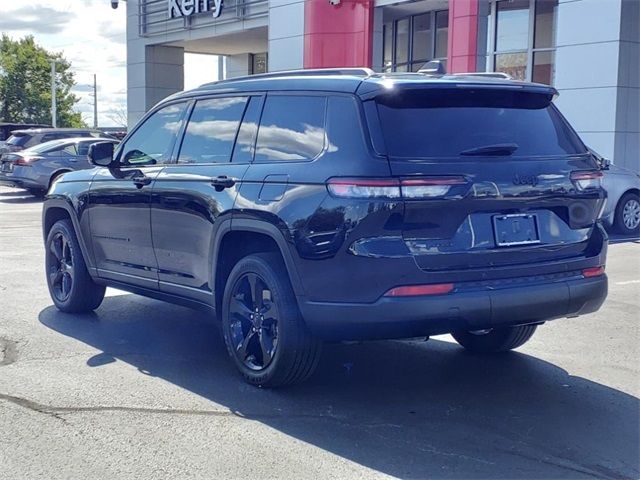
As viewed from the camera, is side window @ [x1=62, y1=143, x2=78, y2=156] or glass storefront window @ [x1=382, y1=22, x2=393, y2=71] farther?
glass storefront window @ [x1=382, y1=22, x2=393, y2=71]

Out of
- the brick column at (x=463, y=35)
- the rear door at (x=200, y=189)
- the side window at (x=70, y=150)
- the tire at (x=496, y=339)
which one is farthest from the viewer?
the side window at (x=70, y=150)

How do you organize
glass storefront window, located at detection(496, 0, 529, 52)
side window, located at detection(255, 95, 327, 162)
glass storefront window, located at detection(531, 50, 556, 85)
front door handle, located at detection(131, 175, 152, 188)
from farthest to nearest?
1. glass storefront window, located at detection(496, 0, 529, 52)
2. glass storefront window, located at detection(531, 50, 556, 85)
3. front door handle, located at detection(131, 175, 152, 188)
4. side window, located at detection(255, 95, 327, 162)

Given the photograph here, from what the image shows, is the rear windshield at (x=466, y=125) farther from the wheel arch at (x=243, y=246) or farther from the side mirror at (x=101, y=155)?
the side mirror at (x=101, y=155)

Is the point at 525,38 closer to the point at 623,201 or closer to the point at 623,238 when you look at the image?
the point at 623,201

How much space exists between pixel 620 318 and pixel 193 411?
169 inches

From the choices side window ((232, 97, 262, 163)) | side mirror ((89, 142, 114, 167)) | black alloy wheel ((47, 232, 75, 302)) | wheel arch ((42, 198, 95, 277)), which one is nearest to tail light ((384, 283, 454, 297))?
side window ((232, 97, 262, 163))

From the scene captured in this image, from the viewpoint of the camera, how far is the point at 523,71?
834 inches

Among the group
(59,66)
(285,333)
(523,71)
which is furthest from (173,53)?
(59,66)

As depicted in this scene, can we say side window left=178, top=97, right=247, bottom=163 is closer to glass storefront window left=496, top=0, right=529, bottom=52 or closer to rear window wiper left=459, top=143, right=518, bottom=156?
rear window wiper left=459, top=143, right=518, bottom=156

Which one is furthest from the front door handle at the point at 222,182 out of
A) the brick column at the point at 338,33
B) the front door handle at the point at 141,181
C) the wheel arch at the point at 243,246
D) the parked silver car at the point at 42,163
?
the brick column at the point at 338,33

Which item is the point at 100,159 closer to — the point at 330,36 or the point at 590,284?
the point at 590,284

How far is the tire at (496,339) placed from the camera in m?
6.41

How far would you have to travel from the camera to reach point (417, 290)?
16.0 feet

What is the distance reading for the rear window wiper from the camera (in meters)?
5.13
